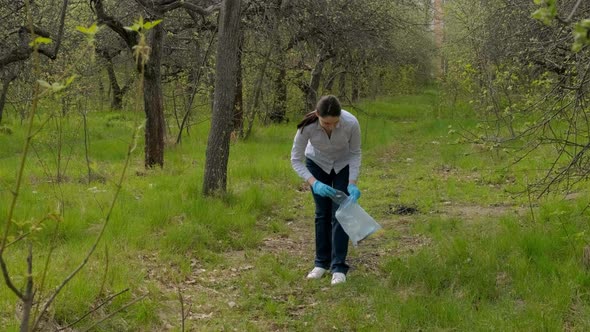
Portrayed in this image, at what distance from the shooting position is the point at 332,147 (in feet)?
17.4

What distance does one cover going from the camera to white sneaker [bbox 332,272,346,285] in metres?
5.18

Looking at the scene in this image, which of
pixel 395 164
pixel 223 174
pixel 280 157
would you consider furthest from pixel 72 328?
pixel 395 164

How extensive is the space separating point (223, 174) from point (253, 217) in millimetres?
808

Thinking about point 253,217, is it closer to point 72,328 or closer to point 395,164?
point 72,328

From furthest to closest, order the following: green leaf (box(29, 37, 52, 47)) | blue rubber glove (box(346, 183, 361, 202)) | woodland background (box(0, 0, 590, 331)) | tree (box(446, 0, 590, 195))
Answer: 1. blue rubber glove (box(346, 183, 361, 202))
2. tree (box(446, 0, 590, 195))
3. woodland background (box(0, 0, 590, 331))
4. green leaf (box(29, 37, 52, 47))

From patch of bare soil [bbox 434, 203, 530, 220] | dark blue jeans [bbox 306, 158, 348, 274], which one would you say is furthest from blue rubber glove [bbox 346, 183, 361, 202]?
patch of bare soil [bbox 434, 203, 530, 220]

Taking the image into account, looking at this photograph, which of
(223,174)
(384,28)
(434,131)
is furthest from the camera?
(434,131)

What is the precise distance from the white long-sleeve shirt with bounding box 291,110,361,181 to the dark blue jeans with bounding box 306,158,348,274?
77mm

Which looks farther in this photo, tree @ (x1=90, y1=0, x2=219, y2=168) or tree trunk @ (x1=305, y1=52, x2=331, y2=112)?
tree trunk @ (x1=305, y1=52, x2=331, y2=112)

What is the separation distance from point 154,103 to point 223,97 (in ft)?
8.92

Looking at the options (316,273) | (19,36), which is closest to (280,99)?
(19,36)

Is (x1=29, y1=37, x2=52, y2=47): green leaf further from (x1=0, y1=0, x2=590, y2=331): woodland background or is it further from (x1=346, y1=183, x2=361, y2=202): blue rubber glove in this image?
(x1=346, y1=183, x2=361, y2=202): blue rubber glove

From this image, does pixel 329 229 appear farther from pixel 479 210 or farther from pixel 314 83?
pixel 314 83

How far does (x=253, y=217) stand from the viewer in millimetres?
7055
